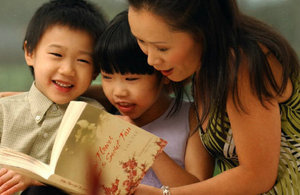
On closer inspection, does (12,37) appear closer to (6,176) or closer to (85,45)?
(85,45)

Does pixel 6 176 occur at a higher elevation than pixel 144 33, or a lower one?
lower

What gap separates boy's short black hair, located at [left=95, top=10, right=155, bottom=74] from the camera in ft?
3.96

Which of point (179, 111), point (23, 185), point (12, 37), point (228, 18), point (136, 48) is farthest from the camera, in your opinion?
point (12, 37)

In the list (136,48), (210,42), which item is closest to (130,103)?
(136,48)

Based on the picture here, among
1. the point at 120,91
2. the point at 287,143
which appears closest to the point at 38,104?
the point at 120,91

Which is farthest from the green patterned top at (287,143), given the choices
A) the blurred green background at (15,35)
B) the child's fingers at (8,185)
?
the blurred green background at (15,35)

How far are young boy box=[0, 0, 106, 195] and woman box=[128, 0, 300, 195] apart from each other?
0.33 meters

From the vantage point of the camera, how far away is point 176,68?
1.00m

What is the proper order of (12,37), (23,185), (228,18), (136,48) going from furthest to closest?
(12,37) → (136,48) → (23,185) → (228,18)

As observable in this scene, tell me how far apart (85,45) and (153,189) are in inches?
20.2

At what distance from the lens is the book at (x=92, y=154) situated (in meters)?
0.83

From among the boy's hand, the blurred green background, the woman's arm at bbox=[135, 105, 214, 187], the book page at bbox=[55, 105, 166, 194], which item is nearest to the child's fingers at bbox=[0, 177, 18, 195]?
the boy's hand

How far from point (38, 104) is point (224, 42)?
65 centimetres

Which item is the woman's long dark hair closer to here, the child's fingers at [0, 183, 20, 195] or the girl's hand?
the girl's hand
